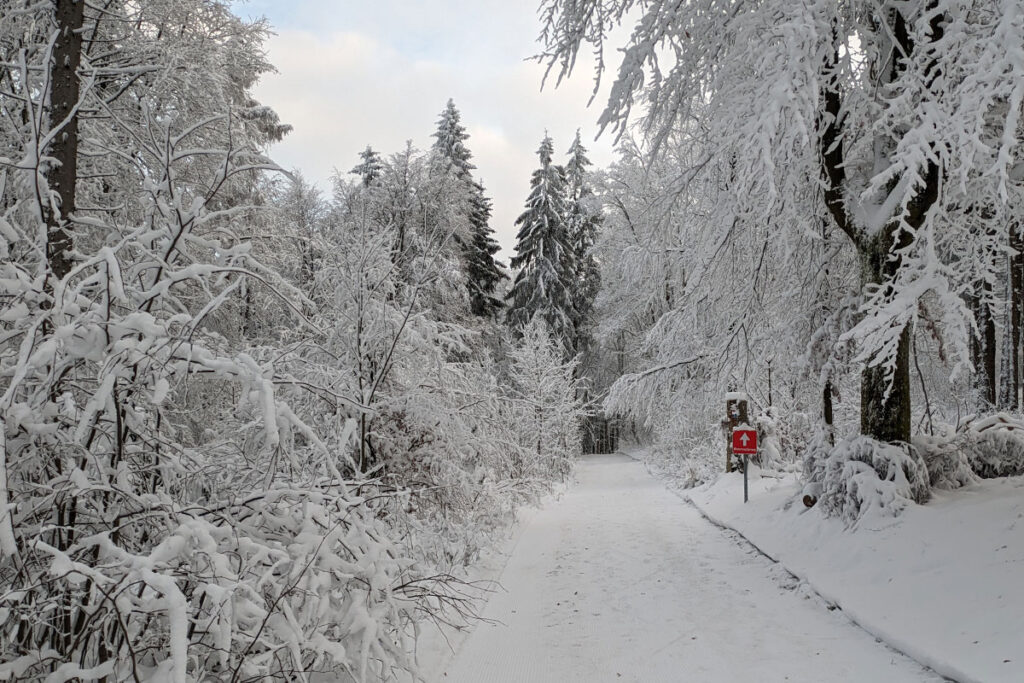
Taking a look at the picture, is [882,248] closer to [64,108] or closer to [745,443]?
[745,443]

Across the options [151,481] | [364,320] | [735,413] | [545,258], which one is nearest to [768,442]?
[735,413]

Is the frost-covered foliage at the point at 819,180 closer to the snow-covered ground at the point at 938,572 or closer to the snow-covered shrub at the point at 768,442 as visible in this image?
the snow-covered ground at the point at 938,572

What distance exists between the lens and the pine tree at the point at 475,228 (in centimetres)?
2412

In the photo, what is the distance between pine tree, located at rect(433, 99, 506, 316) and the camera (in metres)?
24.1

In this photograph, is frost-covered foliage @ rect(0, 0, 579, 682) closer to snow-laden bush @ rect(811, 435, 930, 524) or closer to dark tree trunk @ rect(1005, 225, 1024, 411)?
snow-laden bush @ rect(811, 435, 930, 524)

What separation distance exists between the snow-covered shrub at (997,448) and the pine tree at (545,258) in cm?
2260

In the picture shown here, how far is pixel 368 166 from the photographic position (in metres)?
22.7

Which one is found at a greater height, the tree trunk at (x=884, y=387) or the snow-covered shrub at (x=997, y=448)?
the tree trunk at (x=884, y=387)

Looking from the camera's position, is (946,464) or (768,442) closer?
(946,464)

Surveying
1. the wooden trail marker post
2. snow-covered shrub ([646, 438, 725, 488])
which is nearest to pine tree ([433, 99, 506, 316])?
snow-covered shrub ([646, 438, 725, 488])

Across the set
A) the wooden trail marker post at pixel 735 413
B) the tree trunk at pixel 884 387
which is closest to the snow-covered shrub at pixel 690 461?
the wooden trail marker post at pixel 735 413

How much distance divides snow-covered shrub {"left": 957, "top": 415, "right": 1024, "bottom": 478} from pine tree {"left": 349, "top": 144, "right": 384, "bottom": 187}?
1918 centimetres

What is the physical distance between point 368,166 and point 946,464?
2064 centimetres

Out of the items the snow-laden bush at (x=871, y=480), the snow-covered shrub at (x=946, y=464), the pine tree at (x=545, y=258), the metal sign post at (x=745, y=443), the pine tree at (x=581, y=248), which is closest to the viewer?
the snow-laden bush at (x=871, y=480)
